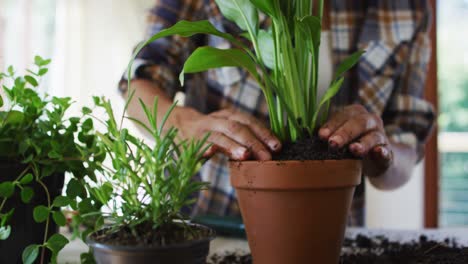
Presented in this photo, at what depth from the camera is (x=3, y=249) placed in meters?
0.41

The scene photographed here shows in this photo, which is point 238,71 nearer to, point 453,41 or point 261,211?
point 261,211

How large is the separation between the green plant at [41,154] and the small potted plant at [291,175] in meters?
0.10

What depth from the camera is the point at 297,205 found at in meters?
0.42

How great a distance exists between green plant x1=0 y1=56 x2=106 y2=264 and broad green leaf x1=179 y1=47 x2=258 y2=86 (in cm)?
10

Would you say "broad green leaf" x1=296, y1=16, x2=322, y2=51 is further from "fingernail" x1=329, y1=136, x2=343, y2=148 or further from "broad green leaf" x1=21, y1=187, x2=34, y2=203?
"broad green leaf" x1=21, y1=187, x2=34, y2=203

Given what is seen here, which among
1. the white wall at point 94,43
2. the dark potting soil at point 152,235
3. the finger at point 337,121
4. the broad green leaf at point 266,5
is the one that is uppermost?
the white wall at point 94,43

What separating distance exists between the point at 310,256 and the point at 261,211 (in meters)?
0.06

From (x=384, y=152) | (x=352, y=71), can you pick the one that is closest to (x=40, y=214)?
(x=384, y=152)

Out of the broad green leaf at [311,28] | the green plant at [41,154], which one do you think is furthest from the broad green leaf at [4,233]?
the broad green leaf at [311,28]

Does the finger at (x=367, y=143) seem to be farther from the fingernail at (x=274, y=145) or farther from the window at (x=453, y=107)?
the window at (x=453, y=107)

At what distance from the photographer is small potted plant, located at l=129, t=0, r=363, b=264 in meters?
0.42

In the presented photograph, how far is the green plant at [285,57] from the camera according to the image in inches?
17.7

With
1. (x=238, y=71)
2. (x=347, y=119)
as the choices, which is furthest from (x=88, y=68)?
(x=347, y=119)

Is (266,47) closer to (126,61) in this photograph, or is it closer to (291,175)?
(291,175)
